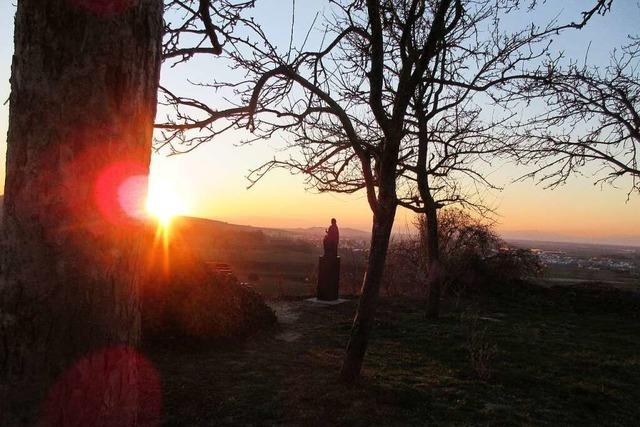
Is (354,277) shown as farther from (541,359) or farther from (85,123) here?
(85,123)

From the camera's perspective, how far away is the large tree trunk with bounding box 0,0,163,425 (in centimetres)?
141

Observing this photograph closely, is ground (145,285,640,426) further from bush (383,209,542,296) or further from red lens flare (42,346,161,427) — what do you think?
bush (383,209,542,296)

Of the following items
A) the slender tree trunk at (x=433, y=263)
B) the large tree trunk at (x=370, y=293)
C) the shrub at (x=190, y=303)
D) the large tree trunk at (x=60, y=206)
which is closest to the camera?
the large tree trunk at (x=60, y=206)

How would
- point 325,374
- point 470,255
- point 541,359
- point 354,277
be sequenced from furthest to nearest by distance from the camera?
1. point 354,277
2. point 470,255
3. point 541,359
4. point 325,374

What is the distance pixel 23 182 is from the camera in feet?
4.68

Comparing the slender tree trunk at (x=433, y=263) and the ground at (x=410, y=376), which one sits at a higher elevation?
the slender tree trunk at (x=433, y=263)

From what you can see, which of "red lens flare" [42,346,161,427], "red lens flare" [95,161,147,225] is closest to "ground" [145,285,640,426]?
"red lens flare" [42,346,161,427]

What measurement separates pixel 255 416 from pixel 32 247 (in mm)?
4009

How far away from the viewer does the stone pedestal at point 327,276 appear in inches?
553

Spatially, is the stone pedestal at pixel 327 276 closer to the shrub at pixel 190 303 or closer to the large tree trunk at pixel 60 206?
the shrub at pixel 190 303

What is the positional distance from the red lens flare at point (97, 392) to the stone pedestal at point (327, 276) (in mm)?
12460

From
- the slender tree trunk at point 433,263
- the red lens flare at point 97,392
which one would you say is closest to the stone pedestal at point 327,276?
the slender tree trunk at point 433,263

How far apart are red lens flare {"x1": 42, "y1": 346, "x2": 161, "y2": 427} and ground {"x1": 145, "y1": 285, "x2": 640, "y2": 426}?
351 centimetres

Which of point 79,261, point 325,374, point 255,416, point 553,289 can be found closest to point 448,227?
point 553,289
